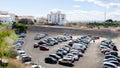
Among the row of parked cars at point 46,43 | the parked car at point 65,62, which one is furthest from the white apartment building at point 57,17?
the parked car at point 65,62

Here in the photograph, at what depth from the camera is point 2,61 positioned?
24891 millimetres

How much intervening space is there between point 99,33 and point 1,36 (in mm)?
58446

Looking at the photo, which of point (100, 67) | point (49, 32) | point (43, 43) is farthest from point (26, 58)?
point (49, 32)

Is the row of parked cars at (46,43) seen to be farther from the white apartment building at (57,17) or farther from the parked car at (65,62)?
the white apartment building at (57,17)

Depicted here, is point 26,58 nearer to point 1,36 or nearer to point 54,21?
→ point 1,36

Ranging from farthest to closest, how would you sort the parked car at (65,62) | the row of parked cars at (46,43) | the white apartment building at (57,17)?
the white apartment building at (57,17) → the row of parked cars at (46,43) → the parked car at (65,62)

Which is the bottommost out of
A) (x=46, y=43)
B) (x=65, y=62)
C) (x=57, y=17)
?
(x=57, y=17)

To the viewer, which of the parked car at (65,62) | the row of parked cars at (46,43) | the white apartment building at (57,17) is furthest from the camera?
the white apartment building at (57,17)

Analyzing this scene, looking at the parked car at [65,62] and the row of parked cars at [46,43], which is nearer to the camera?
the parked car at [65,62]

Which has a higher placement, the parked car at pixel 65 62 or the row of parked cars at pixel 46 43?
the parked car at pixel 65 62

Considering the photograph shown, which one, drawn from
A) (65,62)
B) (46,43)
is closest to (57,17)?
(46,43)

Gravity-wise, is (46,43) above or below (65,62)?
below

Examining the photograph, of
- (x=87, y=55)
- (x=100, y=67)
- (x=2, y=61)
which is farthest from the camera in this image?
(x=87, y=55)

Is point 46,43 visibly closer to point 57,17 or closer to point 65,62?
point 65,62
